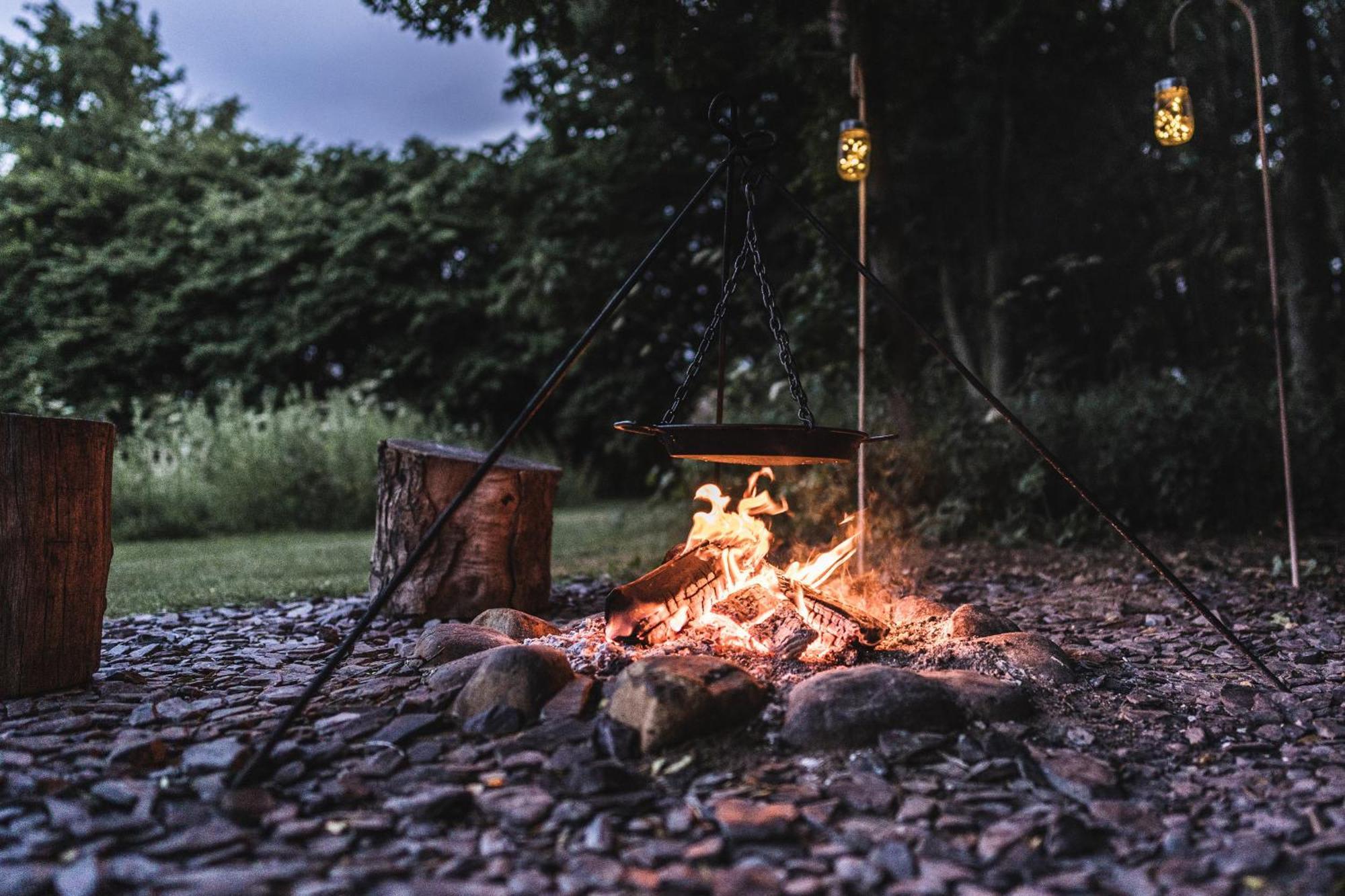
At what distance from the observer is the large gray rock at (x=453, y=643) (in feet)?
9.89

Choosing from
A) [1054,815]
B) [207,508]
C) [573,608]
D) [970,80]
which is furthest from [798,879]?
[970,80]

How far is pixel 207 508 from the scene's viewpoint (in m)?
8.79

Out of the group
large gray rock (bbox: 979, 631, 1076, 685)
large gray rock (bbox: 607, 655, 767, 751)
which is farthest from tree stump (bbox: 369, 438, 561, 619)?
large gray rock (bbox: 979, 631, 1076, 685)

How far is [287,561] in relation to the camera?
6.30 metres

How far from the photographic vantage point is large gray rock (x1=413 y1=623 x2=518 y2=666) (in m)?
3.01

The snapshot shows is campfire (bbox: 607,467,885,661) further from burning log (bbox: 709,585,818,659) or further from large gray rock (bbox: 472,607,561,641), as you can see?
large gray rock (bbox: 472,607,561,641)

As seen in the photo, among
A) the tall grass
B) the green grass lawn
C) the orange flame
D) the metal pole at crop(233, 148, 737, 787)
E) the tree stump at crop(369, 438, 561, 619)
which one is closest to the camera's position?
the metal pole at crop(233, 148, 737, 787)

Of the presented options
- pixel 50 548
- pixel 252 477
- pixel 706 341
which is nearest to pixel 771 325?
pixel 706 341

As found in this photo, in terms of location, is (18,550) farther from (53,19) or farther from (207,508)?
(53,19)

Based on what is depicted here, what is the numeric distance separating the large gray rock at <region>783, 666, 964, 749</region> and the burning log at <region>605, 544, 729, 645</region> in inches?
29.8

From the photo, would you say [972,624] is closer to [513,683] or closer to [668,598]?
[668,598]

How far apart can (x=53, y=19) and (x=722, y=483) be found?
66.4 ft

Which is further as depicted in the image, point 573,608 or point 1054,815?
point 573,608

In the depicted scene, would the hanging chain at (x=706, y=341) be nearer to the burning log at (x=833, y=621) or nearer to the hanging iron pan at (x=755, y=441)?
the hanging iron pan at (x=755, y=441)
